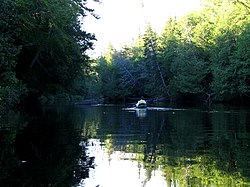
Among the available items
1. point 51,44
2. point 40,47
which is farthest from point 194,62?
point 51,44

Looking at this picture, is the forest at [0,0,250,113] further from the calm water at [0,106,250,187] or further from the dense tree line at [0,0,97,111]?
the calm water at [0,106,250,187]

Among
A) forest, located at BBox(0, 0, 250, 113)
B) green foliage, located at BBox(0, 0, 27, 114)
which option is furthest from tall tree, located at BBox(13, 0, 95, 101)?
green foliage, located at BBox(0, 0, 27, 114)

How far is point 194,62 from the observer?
6391cm

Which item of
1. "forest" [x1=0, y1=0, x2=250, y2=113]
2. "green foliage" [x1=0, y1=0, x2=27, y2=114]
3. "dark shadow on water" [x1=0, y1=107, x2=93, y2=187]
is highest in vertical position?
"forest" [x1=0, y1=0, x2=250, y2=113]

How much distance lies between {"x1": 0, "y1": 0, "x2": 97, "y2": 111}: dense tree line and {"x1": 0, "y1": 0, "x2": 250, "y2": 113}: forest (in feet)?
0.23

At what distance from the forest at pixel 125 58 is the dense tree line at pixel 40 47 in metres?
0.07

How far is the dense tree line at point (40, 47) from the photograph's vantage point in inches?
845

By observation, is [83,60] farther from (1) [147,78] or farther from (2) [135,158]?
(1) [147,78]

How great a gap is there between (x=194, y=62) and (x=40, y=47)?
36.1 m

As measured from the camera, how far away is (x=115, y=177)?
841 cm

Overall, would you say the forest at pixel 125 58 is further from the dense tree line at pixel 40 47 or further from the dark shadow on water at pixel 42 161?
the dark shadow on water at pixel 42 161

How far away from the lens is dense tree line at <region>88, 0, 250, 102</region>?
5319cm

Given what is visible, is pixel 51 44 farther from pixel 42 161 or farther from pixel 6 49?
pixel 42 161

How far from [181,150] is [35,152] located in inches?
171
